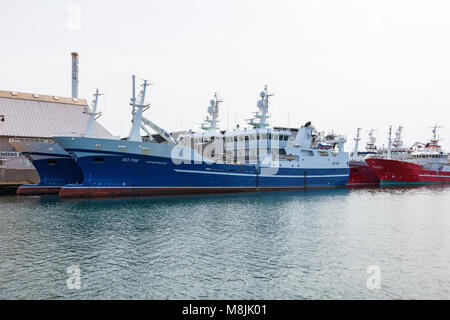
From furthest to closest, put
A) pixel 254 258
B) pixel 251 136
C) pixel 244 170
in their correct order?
pixel 251 136, pixel 244 170, pixel 254 258

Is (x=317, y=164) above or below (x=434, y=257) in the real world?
above

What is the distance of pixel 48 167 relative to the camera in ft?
115

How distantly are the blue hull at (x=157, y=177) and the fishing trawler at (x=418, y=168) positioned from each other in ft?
80.2

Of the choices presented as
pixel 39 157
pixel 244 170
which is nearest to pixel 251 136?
pixel 244 170

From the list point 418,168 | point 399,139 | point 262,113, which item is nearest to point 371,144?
point 399,139

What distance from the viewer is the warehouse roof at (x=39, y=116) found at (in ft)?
134

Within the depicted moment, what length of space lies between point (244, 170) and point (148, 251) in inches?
970

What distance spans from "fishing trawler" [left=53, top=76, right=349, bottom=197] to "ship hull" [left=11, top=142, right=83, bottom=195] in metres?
5.73

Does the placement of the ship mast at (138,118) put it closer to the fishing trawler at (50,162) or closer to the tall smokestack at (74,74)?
the fishing trawler at (50,162)

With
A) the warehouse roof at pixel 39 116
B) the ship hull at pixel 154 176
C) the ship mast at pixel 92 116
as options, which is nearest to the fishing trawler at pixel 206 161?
the ship hull at pixel 154 176

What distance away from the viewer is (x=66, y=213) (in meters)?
22.2

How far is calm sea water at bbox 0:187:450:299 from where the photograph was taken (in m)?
10.1

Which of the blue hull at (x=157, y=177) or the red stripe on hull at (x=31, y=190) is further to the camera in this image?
the red stripe on hull at (x=31, y=190)
